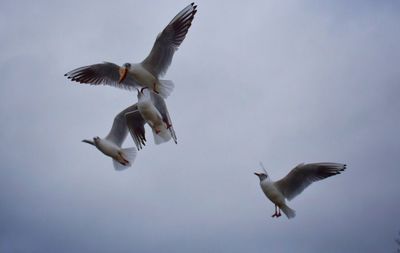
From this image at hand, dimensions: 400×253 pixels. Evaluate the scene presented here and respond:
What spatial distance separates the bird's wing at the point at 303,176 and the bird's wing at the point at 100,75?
281cm

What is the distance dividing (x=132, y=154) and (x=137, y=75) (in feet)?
3.72

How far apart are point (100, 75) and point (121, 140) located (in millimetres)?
1046

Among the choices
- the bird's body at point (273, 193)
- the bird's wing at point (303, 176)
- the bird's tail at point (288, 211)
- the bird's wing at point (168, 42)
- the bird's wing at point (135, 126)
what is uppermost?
the bird's wing at point (168, 42)

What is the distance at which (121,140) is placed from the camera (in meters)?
12.2

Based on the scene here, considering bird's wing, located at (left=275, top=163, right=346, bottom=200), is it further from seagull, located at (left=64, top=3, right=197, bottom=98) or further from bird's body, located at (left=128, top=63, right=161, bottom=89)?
bird's body, located at (left=128, top=63, right=161, bottom=89)

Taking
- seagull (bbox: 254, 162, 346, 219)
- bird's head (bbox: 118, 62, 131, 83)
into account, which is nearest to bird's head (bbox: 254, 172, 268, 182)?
seagull (bbox: 254, 162, 346, 219)

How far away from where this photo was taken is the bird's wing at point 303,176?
1066 cm

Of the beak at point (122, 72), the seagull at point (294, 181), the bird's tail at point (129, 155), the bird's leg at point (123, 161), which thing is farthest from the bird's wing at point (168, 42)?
the seagull at point (294, 181)

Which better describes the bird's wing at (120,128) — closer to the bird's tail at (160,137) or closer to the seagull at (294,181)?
the bird's tail at (160,137)

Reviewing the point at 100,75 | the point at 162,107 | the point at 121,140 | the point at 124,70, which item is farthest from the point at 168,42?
the point at 121,140

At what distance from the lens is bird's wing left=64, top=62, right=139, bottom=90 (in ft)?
39.8

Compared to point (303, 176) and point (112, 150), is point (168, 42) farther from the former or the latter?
point (303, 176)

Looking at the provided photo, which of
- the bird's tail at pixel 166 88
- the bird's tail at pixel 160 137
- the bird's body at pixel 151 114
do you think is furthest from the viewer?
the bird's tail at pixel 166 88

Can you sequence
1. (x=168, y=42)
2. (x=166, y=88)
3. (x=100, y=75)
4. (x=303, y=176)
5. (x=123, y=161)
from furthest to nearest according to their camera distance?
(x=100, y=75), (x=123, y=161), (x=166, y=88), (x=168, y=42), (x=303, y=176)
